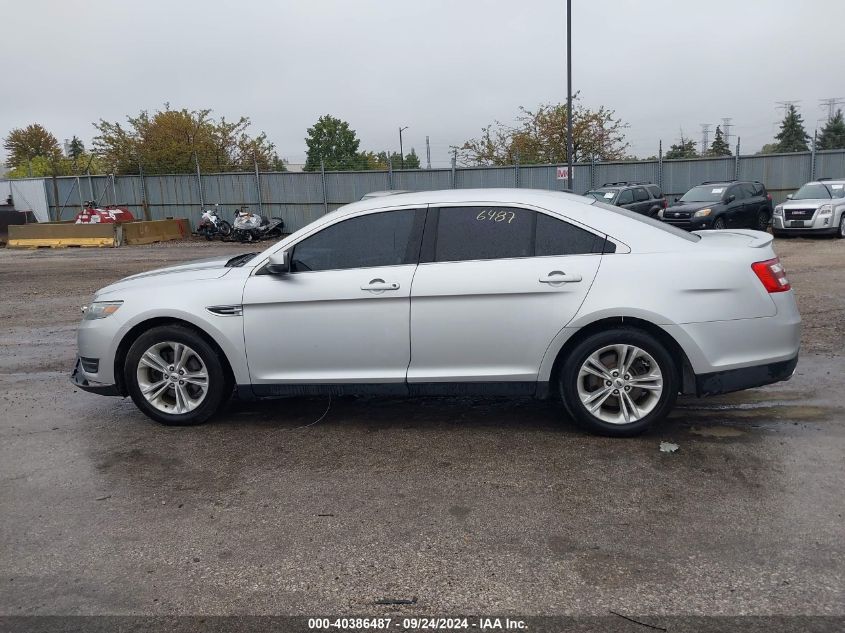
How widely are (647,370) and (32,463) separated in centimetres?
408

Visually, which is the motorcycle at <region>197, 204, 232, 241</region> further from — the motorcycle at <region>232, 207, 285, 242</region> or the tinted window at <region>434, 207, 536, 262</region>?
the tinted window at <region>434, 207, 536, 262</region>

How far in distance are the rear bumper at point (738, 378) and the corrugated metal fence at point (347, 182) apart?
2198 cm

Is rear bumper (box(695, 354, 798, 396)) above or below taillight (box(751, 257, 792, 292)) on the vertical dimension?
below

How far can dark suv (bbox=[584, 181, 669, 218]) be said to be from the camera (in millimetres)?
20547

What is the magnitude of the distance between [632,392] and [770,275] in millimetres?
1170

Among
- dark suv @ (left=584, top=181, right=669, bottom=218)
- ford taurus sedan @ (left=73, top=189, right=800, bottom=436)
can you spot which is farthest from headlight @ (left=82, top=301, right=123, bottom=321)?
dark suv @ (left=584, top=181, right=669, bottom=218)

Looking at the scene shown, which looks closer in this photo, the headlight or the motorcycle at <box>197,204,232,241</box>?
the headlight

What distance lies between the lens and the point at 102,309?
5152 millimetres

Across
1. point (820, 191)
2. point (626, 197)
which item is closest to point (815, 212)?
point (820, 191)

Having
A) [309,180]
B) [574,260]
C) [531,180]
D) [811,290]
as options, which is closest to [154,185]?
[309,180]

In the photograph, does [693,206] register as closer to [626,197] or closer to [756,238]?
[626,197]

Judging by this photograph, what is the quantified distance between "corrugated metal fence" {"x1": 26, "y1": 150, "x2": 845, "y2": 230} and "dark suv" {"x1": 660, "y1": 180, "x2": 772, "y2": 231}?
5143mm

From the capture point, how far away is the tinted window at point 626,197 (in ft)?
67.6

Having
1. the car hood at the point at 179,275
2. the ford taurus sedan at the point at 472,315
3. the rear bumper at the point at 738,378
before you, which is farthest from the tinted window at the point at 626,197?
the car hood at the point at 179,275
